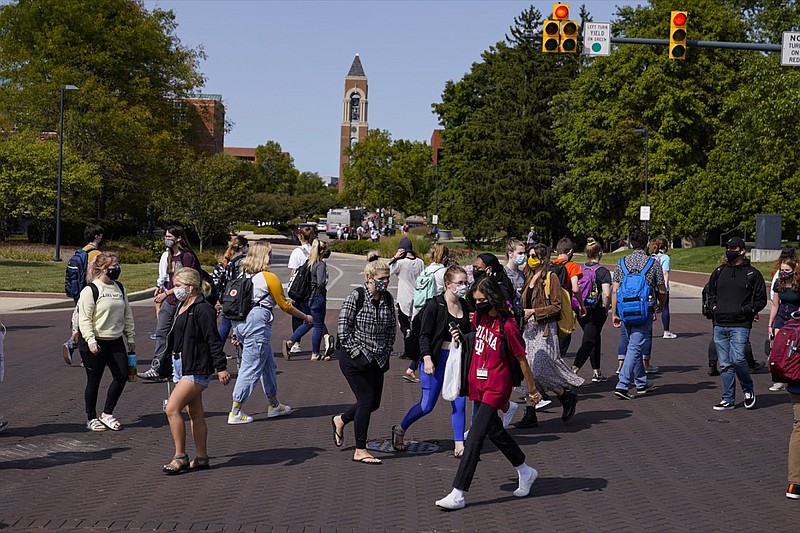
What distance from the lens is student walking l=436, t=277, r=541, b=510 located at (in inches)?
251

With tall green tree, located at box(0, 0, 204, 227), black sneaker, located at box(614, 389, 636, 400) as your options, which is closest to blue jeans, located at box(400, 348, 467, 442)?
black sneaker, located at box(614, 389, 636, 400)

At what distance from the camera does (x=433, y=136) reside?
12794cm

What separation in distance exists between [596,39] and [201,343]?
9.51 m

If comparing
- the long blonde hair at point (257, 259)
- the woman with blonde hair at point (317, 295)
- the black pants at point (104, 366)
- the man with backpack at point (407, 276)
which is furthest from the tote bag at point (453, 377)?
the woman with blonde hair at point (317, 295)

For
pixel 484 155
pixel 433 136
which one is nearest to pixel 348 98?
pixel 433 136

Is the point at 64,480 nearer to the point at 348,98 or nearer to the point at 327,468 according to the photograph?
the point at 327,468

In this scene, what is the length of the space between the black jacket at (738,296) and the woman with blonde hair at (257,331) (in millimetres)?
4620

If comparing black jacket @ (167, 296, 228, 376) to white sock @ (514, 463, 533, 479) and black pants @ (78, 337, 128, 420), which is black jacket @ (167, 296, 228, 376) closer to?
black pants @ (78, 337, 128, 420)

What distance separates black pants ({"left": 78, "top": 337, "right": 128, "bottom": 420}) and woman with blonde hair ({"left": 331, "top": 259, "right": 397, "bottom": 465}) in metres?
2.43

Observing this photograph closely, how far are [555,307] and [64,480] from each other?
4.81 m

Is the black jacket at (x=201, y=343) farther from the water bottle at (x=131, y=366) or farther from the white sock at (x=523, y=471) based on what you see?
the white sock at (x=523, y=471)

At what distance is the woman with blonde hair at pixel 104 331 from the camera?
8.77 meters

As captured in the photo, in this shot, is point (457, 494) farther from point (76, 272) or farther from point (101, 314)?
point (76, 272)

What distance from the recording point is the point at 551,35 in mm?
14469
